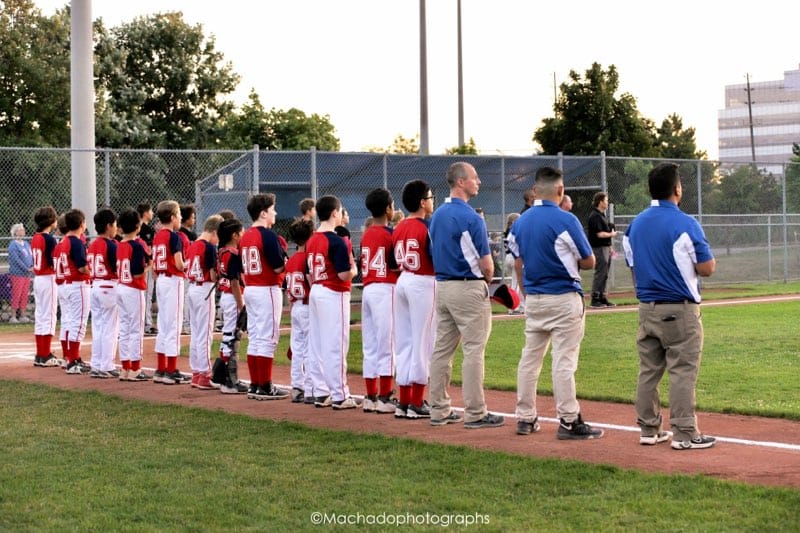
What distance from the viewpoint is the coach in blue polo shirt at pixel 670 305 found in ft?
26.4

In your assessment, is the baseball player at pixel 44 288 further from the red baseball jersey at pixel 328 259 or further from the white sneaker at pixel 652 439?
the white sneaker at pixel 652 439

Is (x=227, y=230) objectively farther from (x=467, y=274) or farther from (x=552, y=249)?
(x=552, y=249)

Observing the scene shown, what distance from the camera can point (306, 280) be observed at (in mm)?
11055

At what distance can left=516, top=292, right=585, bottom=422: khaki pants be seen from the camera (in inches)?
336

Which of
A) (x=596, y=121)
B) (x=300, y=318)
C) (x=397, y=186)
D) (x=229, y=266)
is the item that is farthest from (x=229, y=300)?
(x=596, y=121)

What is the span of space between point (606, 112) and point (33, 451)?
38.3 m

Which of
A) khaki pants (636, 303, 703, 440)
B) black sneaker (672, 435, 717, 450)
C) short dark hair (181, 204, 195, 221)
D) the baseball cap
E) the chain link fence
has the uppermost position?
the chain link fence

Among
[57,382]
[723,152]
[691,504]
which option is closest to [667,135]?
[57,382]

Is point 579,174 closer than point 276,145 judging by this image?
Yes

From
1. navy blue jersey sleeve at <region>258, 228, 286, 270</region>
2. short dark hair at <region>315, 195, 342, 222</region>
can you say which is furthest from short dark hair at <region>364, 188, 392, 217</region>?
navy blue jersey sleeve at <region>258, 228, 286, 270</region>

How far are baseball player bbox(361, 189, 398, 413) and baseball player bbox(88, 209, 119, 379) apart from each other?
13.5ft

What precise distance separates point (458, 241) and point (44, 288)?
742 cm

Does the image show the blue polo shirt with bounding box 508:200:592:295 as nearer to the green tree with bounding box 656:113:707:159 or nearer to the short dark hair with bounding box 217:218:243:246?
the short dark hair with bounding box 217:218:243:246

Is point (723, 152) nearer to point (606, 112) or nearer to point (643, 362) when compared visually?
point (606, 112)
